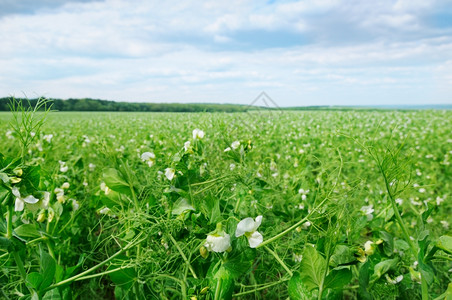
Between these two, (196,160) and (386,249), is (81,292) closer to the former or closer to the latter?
(196,160)

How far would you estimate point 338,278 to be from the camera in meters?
0.72

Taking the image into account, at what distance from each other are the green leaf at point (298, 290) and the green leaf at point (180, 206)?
0.29 metres

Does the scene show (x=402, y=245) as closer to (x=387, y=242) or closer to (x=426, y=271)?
(x=387, y=242)

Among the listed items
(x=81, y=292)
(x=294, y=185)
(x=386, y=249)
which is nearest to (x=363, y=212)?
(x=386, y=249)

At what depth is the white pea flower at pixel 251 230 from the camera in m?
0.71

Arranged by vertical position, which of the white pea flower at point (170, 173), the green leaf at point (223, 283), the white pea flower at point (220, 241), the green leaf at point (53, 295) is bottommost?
the green leaf at point (53, 295)

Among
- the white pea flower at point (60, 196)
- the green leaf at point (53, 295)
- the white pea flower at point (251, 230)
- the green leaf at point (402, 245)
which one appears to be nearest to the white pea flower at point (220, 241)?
the white pea flower at point (251, 230)

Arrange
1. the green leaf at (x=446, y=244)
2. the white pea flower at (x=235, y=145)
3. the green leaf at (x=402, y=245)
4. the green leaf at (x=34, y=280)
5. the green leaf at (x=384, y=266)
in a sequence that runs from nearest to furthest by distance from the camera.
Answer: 1. the green leaf at (x=446, y=244)
2. the green leaf at (x=34, y=280)
3. the green leaf at (x=384, y=266)
4. the green leaf at (x=402, y=245)
5. the white pea flower at (x=235, y=145)

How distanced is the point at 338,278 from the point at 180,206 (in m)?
0.41

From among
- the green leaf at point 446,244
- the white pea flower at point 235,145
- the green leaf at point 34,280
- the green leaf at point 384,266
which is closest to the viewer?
the green leaf at point 446,244

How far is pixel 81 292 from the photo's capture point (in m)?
1.60

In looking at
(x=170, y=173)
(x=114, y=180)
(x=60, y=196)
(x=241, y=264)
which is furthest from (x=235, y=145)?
(x=60, y=196)

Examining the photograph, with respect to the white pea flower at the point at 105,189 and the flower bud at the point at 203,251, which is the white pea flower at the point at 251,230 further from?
the white pea flower at the point at 105,189

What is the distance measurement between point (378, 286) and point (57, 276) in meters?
0.87
